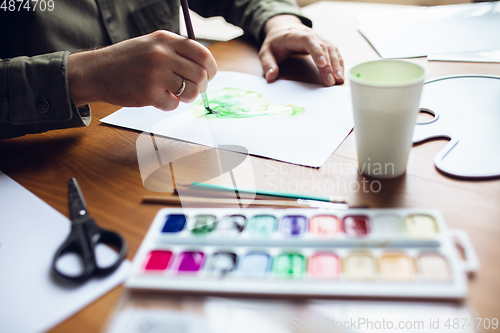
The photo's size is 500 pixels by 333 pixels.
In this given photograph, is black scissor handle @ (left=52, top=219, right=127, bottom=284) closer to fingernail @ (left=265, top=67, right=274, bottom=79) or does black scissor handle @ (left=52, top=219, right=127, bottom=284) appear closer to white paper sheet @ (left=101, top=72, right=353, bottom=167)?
white paper sheet @ (left=101, top=72, right=353, bottom=167)

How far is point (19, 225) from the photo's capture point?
17.1 inches

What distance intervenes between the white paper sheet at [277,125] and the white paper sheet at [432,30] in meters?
0.28

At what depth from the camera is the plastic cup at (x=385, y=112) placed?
391 mm

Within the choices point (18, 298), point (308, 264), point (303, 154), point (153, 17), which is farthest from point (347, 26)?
point (18, 298)

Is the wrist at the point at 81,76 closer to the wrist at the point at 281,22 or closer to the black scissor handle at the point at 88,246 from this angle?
the black scissor handle at the point at 88,246

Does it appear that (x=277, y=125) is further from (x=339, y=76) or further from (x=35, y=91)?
(x=35, y=91)

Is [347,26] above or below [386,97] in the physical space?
below

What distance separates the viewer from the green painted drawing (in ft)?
2.06

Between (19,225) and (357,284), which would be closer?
(357,284)

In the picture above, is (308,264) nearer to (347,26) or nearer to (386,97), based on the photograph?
(386,97)

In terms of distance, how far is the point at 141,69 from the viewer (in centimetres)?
57

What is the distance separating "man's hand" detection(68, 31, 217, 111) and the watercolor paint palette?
0.27 meters

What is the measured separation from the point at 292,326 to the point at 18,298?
0.26 m

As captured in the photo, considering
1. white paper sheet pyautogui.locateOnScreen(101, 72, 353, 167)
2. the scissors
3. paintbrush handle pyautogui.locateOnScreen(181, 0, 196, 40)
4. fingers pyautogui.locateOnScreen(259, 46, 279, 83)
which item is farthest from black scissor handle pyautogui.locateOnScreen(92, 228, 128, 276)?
fingers pyautogui.locateOnScreen(259, 46, 279, 83)
